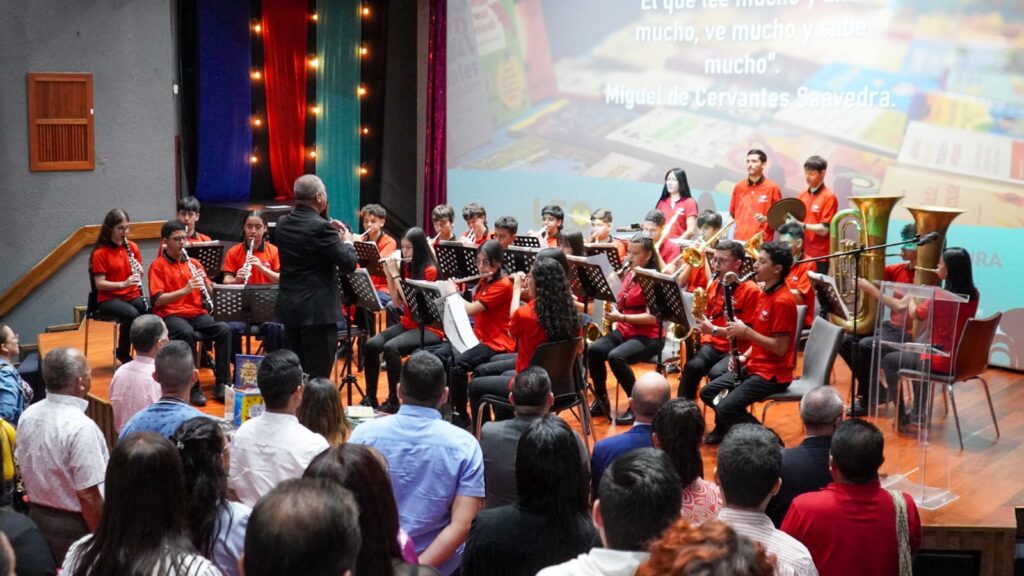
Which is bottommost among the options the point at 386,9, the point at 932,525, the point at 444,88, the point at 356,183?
the point at 932,525

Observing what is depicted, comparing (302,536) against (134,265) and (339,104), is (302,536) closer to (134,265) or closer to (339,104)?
(134,265)

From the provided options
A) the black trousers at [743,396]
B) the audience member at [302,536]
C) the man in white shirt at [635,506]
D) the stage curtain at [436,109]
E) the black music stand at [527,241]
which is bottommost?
the black trousers at [743,396]

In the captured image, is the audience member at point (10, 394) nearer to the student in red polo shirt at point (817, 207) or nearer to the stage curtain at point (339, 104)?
the student in red polo shirt at point (817, 207)

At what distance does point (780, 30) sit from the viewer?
31.9 feet

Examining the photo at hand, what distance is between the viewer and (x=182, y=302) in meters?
7.94

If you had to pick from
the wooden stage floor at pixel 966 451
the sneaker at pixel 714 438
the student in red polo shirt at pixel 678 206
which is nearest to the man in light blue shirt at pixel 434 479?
the wooden stage floor at pixel 966 451

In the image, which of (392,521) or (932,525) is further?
(932,525)

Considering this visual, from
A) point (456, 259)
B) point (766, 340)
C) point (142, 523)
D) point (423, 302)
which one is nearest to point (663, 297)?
point (766, 340)

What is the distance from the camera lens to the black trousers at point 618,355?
23.1 feet

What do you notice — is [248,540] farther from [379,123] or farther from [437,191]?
[379,123]

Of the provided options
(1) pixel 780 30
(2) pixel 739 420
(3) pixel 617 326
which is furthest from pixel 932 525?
(1) pixel 780 30

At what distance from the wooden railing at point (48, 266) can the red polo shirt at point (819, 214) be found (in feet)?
19.1

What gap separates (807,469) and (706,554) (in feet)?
8.29

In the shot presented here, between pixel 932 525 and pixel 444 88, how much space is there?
8.33m
